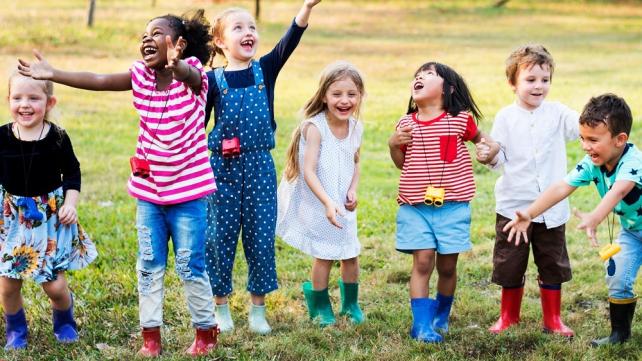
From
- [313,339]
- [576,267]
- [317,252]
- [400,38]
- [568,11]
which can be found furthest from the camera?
[568,11]

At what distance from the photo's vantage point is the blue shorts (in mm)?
5008

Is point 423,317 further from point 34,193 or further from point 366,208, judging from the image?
point 366,208

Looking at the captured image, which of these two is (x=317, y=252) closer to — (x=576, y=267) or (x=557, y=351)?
(x=557, y=351)

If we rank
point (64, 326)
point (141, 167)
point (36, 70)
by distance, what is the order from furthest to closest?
point (64, 326) < point (141, 167) < point (36, 70)

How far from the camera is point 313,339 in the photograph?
4957 mm

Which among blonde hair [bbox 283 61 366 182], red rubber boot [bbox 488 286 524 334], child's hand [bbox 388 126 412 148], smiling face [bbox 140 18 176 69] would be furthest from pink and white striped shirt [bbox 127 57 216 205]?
red rubber boot [bbox 488 286 524 334]

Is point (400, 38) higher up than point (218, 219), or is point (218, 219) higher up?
point (400, 38)

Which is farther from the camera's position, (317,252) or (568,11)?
(568,11)

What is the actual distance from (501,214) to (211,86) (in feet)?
5.63

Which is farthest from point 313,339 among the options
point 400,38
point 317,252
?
point 400,38

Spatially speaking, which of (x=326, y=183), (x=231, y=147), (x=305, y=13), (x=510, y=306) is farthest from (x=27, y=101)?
(x=510, y=306)

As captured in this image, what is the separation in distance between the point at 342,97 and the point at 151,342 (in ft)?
5.43

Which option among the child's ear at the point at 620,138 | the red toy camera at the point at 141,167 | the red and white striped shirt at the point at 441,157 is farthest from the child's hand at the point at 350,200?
the child's ear at the point at 620,138

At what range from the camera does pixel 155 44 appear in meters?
4.45
